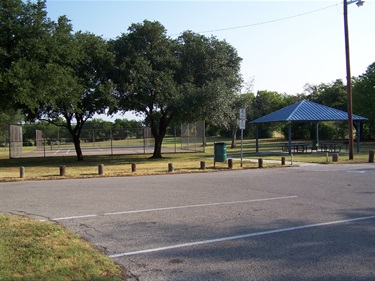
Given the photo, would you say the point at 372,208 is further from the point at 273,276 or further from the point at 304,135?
the point at 304,135

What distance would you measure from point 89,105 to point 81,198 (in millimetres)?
15989

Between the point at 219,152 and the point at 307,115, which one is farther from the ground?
the point at 307,115

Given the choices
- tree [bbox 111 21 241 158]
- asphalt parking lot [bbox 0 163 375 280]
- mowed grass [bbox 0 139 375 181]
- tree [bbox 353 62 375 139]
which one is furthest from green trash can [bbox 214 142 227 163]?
tree [bbox 353 62 375 139]

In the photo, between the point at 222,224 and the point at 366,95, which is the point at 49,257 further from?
the point at 366,95

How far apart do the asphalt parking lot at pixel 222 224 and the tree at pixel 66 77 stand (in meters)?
7.51

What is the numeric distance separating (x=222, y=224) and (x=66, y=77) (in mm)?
16859

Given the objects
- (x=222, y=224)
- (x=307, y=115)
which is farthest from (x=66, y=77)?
(x=307, y=115)

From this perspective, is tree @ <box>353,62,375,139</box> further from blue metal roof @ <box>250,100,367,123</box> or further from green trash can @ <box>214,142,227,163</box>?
green trash can @ <box>214,142,227,163</box>

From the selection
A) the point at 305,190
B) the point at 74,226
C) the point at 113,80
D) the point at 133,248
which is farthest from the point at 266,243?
the point at 113,80

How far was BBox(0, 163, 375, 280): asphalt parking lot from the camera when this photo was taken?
17.1ft

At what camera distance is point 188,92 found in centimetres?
2547

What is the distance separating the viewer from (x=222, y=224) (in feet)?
25.2

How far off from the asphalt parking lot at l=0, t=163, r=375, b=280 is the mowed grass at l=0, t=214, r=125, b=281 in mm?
330

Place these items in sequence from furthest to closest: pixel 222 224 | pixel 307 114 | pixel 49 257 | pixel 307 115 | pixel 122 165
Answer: pixel 307 114 < pixel 307 115 < pixel 122 165 < pixel 222 224 < pixel 49 257
